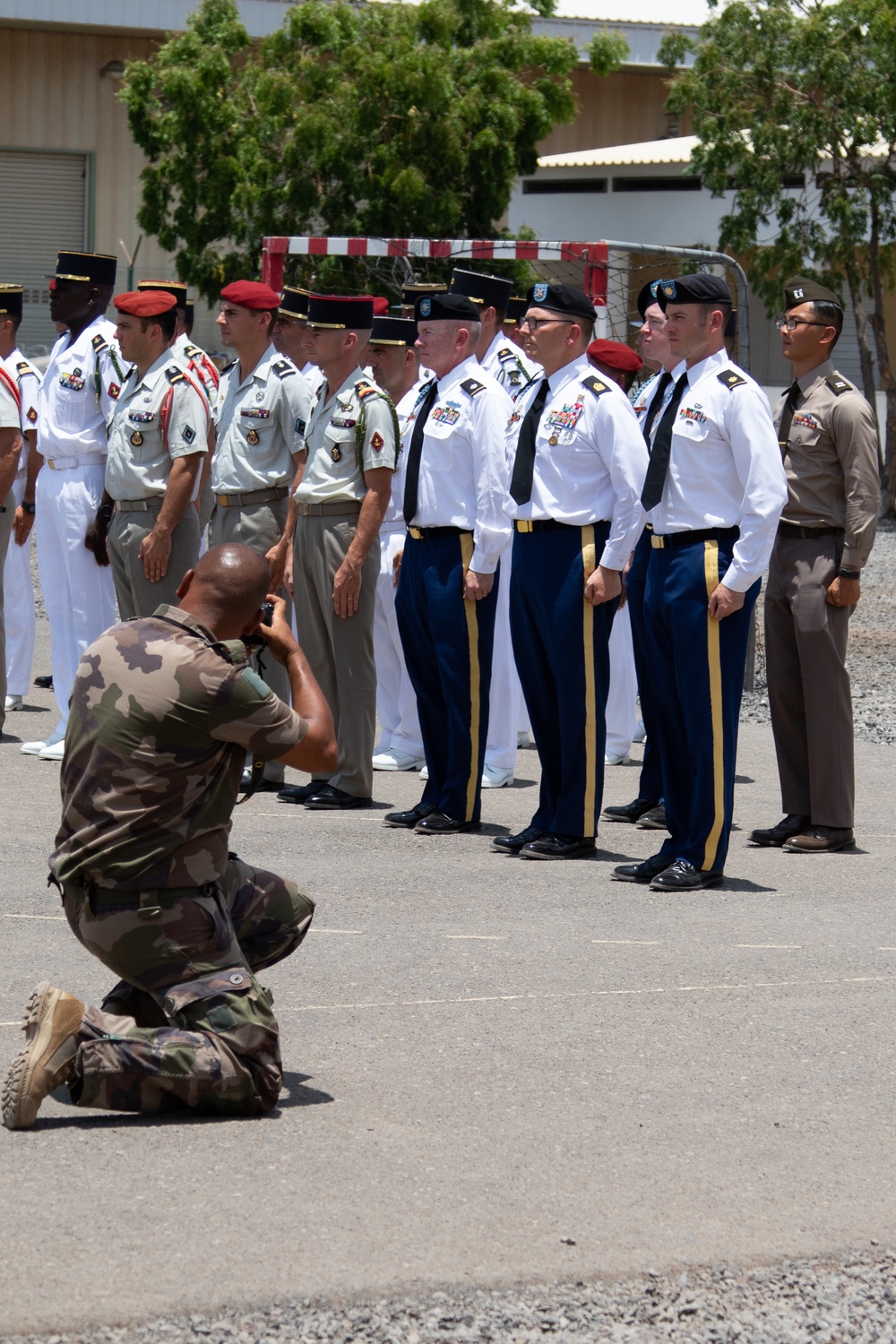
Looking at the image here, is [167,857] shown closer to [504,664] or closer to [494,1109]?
[494,1109]

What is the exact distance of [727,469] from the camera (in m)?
7.14

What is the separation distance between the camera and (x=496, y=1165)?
14.0 ft

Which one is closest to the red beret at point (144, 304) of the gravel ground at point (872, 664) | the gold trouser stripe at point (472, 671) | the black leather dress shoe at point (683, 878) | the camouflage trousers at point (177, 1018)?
the gold trouser stripe at point (472, 671)

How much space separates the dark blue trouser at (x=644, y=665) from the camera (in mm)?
7602

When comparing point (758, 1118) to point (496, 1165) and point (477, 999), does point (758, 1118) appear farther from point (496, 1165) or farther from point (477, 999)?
point (477, 999)

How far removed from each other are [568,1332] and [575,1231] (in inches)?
16.1

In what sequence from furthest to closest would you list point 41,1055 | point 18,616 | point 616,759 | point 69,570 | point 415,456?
point 18,616
point 616,759
point 69,570
point 415,456
point 41,1055

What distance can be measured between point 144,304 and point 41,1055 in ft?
17.8

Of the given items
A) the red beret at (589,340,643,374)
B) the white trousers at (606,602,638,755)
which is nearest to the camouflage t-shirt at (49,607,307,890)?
the white trousers at (606,602,638,755)

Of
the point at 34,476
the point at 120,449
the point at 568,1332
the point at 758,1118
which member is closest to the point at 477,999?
the point at 758,1118

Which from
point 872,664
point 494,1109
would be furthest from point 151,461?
point 872,664

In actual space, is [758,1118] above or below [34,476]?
below

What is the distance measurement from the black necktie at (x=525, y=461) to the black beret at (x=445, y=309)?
699 mm

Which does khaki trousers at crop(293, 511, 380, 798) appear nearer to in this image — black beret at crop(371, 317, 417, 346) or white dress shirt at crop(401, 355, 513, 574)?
white dress shirt at crop(401, 355, 513, 574)
